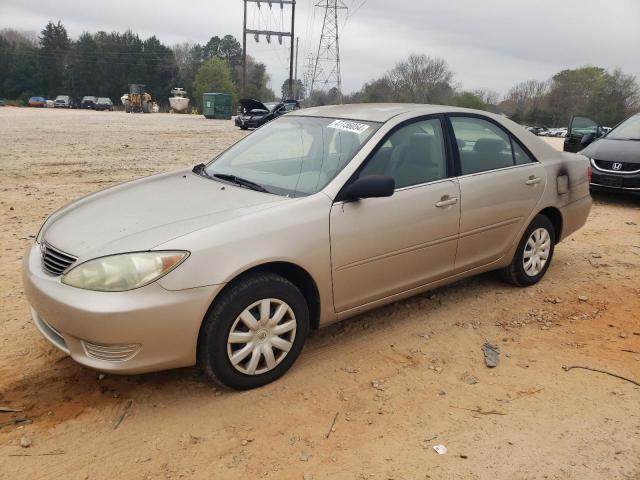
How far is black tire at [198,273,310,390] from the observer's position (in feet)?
9.15

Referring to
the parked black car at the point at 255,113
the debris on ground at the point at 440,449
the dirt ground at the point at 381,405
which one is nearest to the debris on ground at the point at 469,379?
the dirt ground at the point at 381,405

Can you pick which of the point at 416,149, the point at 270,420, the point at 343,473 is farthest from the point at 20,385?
the point at 416,149

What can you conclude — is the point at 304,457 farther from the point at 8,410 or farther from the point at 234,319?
the point at 8,410

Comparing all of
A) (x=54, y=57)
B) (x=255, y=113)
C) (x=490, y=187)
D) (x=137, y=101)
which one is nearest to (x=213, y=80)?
(x=137, y=101)

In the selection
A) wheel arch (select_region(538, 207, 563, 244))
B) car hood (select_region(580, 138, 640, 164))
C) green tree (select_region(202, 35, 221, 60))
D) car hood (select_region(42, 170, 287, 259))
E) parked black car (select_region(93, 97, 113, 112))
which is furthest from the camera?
green tree (select_region(202, 35, 221, 60))

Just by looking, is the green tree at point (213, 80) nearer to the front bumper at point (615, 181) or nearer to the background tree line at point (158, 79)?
the background tree line at point (158, 79)

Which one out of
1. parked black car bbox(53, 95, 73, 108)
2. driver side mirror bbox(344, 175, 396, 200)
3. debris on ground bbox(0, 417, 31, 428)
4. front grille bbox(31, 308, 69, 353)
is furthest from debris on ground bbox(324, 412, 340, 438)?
parked black car bbox(53, 95, 73, 108)

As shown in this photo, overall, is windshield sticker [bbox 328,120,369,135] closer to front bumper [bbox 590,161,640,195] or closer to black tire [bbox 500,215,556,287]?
black tire [bbox 500,215,556,287]

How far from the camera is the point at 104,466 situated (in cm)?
244

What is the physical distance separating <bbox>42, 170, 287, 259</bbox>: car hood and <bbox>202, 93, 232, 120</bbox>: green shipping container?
41.9 metres

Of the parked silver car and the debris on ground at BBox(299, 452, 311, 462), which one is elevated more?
the parked silver car

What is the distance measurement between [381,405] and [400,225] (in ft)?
3.84

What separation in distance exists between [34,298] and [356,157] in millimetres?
2065

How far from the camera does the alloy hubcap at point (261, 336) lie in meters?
2.89
